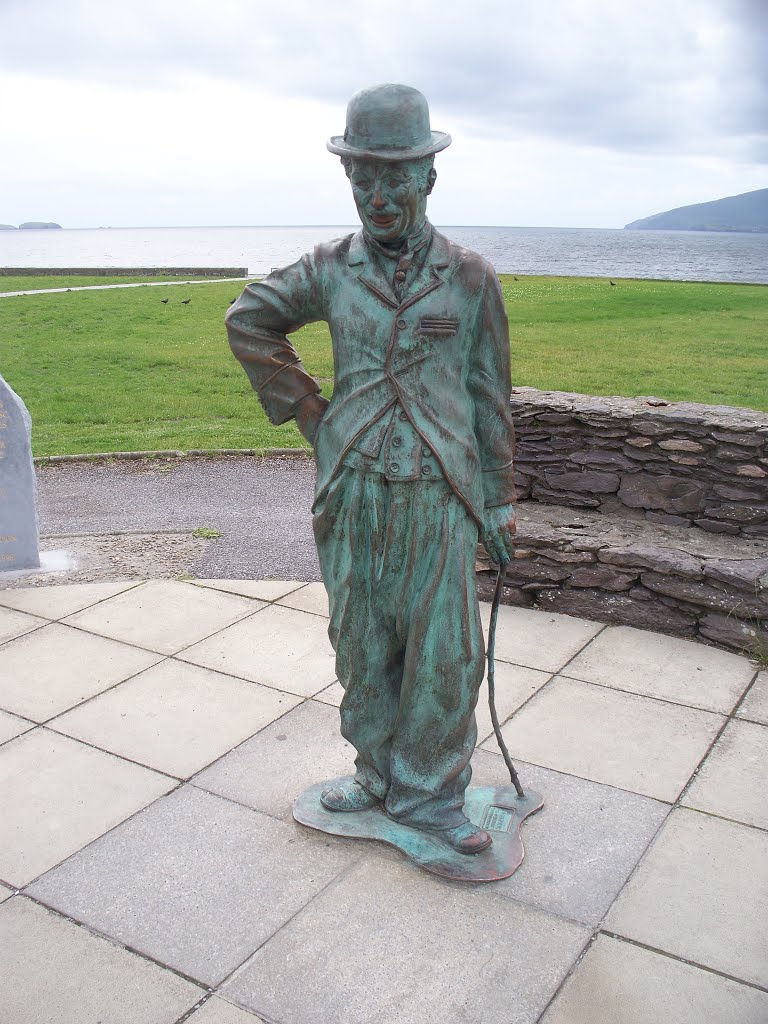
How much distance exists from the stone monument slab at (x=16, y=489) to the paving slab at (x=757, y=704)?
193 inches

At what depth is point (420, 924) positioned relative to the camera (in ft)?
11.1

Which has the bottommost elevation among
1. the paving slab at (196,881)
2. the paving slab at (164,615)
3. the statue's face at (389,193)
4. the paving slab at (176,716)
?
the paving slab at (196,881)

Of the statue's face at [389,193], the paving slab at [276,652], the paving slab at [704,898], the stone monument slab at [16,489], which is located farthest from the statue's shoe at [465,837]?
the stone monument slab at [16,489]

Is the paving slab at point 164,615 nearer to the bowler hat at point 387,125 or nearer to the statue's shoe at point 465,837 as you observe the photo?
the statue's shoe at point 465,837

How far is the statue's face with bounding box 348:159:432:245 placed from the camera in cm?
304

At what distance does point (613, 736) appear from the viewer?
4.71 meters

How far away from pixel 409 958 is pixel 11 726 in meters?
2.57

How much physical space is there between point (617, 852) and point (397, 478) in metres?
1.80

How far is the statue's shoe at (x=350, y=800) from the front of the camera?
3.95 metres

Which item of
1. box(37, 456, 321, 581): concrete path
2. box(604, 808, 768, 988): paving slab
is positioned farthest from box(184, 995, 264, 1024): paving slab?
box(37, 456, 321, 581): concrete path

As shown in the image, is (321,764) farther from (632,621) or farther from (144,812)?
(632,621)

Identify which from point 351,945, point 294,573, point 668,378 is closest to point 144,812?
point 351,945

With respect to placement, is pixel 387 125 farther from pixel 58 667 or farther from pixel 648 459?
pixel 648 459

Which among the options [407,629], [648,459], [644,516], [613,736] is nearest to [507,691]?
[613,736]
